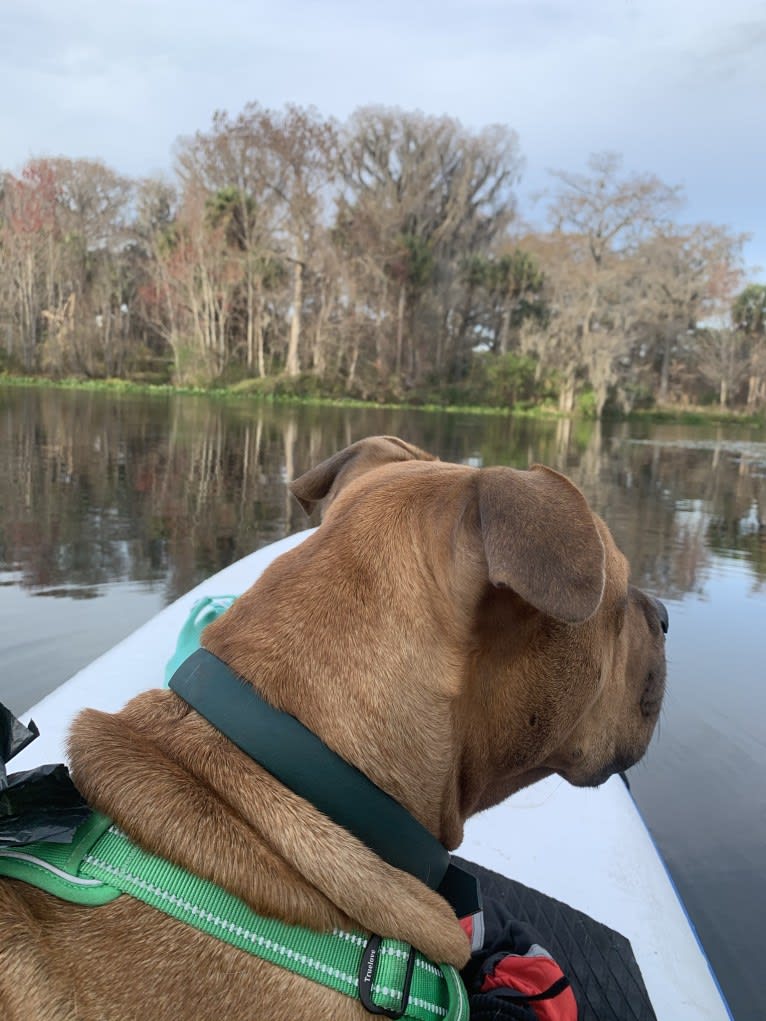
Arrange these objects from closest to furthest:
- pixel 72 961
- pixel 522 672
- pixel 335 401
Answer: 1. pixel 72 961
2. pixel 522 672
3. pixel 335 401

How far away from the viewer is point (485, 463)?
1596cm

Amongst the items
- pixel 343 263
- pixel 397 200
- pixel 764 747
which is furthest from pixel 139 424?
pixel 397 200

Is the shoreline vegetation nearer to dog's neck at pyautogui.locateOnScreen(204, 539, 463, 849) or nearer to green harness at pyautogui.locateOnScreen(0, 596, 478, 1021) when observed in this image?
dog's neck at pyautogui.locateOnScreen(204, 539, 463, 849)

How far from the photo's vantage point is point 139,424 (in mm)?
21219

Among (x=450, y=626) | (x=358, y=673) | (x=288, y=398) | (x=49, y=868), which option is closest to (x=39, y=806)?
(x=49, y=868)

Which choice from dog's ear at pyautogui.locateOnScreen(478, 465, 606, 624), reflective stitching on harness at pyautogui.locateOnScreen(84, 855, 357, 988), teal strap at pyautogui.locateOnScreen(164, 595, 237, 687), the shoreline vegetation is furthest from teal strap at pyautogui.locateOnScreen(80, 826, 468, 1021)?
the shoreline vegetation

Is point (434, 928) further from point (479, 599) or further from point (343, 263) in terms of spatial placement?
point (343, 263)

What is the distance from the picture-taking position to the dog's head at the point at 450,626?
4.91ft

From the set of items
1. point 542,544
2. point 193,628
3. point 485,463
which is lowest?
point 485,463

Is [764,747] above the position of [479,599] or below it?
below

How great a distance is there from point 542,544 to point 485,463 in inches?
575

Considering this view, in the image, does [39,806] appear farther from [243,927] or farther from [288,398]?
[288,398]

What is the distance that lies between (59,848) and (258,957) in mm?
395

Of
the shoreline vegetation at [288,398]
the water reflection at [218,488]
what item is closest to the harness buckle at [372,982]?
the water reflection at [218,488]
